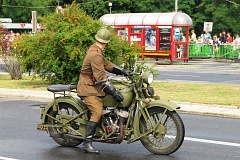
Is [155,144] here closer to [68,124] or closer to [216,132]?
[68,124]

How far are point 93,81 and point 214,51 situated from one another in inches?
1179

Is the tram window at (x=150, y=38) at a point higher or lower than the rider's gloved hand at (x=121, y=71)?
lower

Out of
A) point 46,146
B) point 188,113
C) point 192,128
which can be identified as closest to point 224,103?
point 188,113

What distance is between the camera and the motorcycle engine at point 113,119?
29.4 ft

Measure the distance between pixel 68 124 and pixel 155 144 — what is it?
131 centimetres

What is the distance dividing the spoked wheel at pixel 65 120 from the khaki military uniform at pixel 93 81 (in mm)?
409

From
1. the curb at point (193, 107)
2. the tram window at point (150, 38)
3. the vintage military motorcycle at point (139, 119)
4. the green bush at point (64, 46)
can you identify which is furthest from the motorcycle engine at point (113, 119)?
the tram window at point (150, 38)

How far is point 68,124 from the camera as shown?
371 inches

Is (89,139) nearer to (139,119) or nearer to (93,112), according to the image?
(93,112)

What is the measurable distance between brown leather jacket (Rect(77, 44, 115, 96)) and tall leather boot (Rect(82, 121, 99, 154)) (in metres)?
0.43

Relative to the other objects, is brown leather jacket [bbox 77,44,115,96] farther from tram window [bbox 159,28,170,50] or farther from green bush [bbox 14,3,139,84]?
tram window [bbox 159,28,170,50]

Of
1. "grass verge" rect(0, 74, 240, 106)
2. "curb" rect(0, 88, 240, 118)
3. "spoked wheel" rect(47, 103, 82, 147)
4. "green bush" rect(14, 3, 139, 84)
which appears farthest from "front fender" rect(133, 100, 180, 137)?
"green bush" rect(14, 3, 139, 84)

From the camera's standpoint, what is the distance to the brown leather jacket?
8.96m

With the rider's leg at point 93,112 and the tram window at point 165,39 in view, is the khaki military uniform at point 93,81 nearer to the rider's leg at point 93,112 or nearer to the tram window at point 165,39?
the rider's leg at point 93,112
